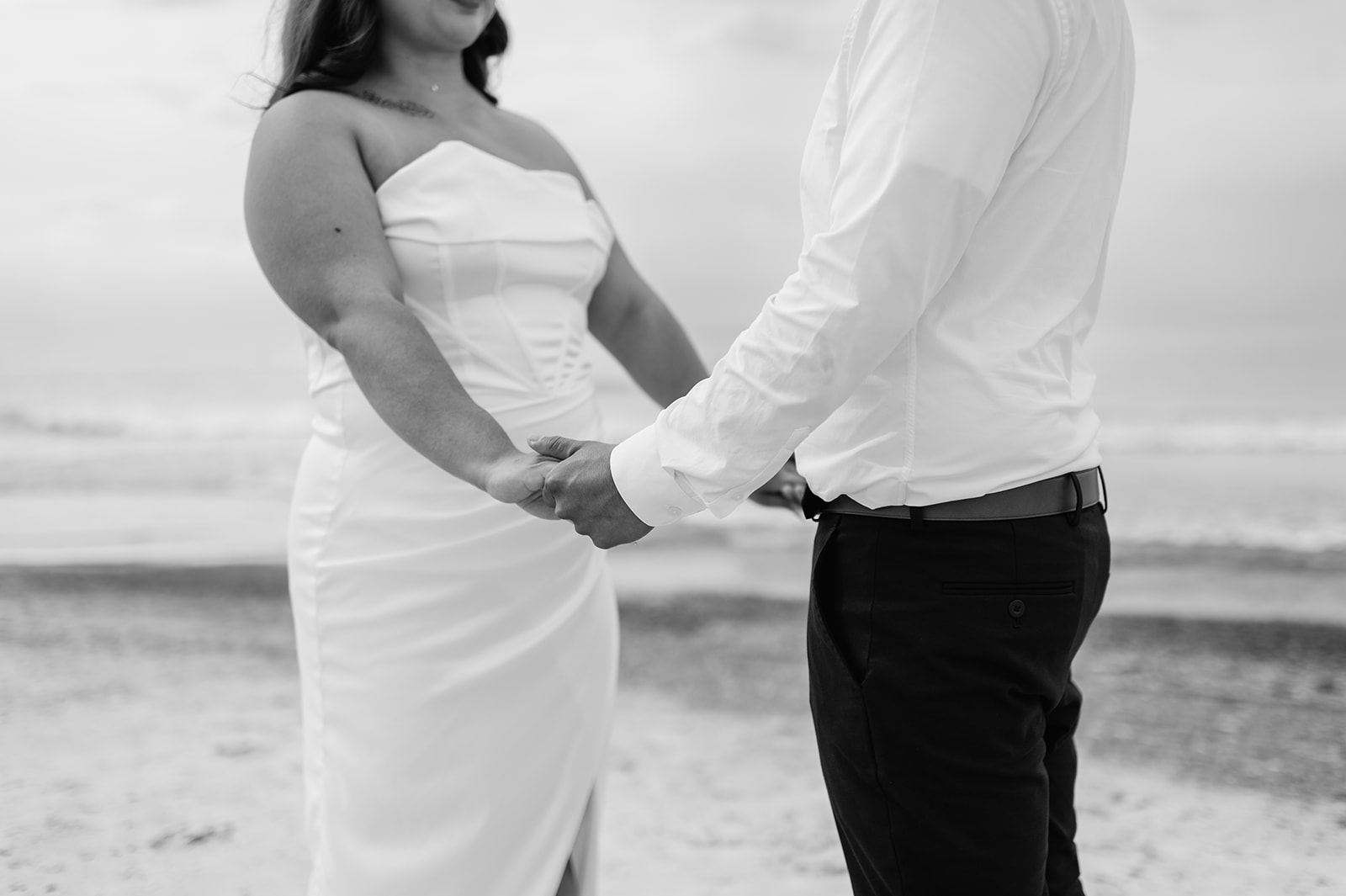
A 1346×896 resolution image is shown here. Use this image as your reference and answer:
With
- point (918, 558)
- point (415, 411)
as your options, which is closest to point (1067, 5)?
point (918, 558)

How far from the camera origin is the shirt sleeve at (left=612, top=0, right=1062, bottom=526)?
1.35 meters

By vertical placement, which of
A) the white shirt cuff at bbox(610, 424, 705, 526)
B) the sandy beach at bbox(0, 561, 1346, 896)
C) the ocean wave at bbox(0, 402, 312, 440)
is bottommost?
the ocean wave at bbox(0, 402, 312, 440)

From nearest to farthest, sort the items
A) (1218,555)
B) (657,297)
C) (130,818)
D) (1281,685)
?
1. (657,297)
2. (130,818)
3. (1281,685)
4. (1218,555)

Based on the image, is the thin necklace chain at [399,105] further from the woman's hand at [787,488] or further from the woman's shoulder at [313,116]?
the woman's hand at [787,488]

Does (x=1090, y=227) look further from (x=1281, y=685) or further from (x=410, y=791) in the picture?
(x=1281, y=685)

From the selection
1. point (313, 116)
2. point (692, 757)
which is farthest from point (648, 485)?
point (692, 757)

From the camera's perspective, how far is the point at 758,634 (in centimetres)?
577

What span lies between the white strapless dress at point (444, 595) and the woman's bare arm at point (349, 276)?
108mm

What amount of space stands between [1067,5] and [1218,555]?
828 cm

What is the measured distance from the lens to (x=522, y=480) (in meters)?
1.79

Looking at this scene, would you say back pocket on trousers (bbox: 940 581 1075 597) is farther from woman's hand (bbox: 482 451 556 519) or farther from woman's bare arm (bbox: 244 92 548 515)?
woman's bare arm (bbox: 244 92 548 515)

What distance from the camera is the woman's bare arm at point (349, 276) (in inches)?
77.0

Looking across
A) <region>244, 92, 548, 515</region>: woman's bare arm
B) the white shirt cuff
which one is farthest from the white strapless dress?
the white shirt cuff

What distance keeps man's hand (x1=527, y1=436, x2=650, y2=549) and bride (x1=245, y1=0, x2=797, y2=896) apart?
0.45 meters
